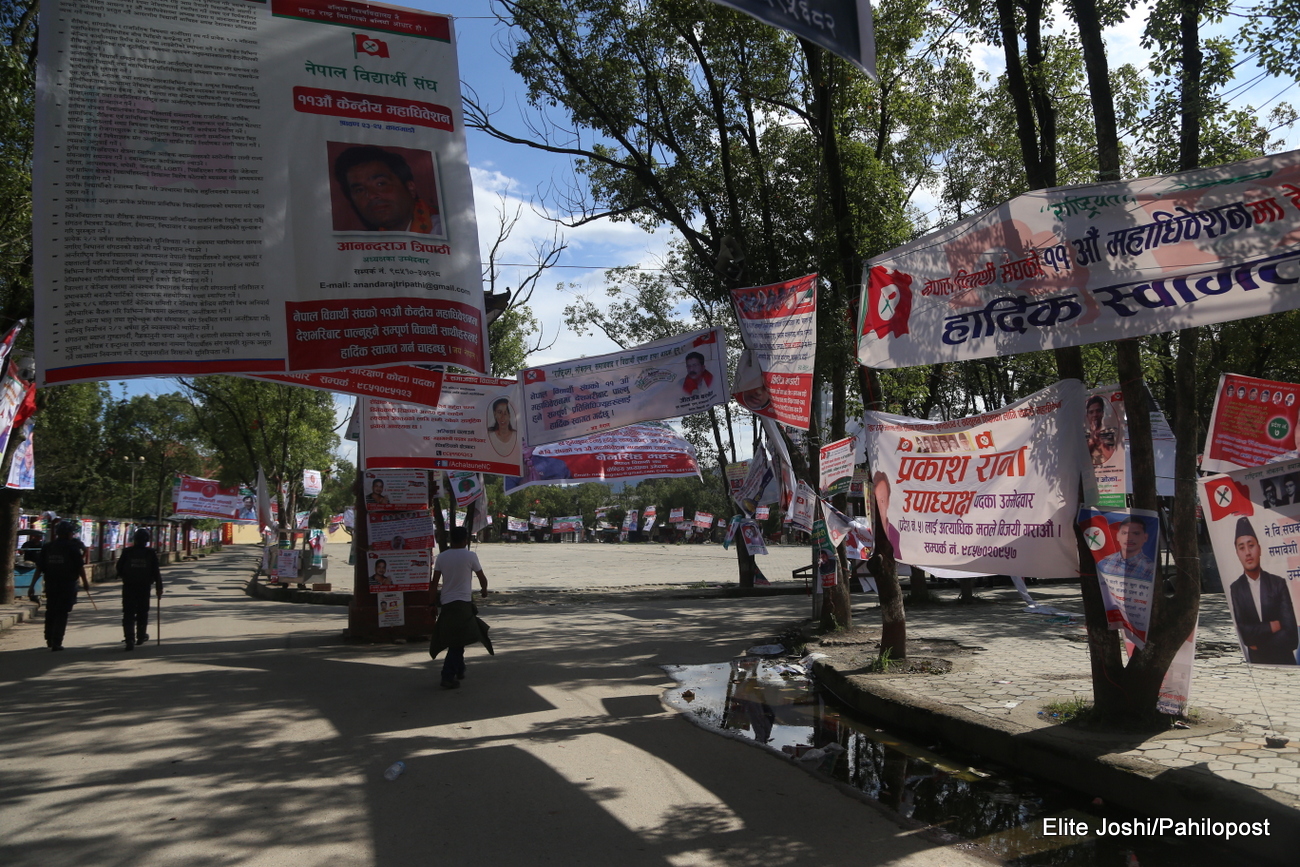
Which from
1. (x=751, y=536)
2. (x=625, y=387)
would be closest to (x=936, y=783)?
(x=625, y=387)

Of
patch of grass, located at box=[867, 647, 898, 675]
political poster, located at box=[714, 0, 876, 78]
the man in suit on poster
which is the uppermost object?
political poster, located at box=[714, 0, 876, 78]

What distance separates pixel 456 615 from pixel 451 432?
146 inches

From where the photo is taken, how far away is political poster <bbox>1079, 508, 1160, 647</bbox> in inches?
224

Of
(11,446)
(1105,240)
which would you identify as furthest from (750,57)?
(11,446)

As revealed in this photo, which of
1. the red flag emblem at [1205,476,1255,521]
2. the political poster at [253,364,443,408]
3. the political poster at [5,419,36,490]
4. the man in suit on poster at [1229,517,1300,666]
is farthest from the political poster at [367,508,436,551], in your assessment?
the man in suit on poster at [1229,517,1300,666]

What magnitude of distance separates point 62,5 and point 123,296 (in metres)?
1.91

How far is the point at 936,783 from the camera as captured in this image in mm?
5773

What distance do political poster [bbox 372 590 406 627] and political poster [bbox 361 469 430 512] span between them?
1.26 metres

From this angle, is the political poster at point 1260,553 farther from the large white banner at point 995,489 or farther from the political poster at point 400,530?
the political poster at point 400,530

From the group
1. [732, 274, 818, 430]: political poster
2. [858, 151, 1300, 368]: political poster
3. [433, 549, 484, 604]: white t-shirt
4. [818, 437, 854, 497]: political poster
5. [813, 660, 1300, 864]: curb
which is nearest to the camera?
[813, 660, 1300, 864]: curb

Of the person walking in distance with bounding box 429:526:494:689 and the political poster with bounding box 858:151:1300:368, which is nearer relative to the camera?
the political poster with bounding box 858:151:1300:368

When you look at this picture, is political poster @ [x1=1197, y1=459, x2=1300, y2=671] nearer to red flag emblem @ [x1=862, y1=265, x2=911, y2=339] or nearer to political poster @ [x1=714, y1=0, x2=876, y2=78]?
red flag emblem @ [x1=862, y1=265, x2=911, y2=339]

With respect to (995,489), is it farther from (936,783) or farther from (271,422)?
(271,422)

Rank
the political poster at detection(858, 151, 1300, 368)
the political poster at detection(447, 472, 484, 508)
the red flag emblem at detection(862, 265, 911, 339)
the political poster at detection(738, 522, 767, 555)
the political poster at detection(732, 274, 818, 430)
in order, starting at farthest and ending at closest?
the political poster at detection(738, 522, 767, 555), the political poster at detection(447, 472, 484, 508), the political poster at detection(732, 274, 818, 430), the red flag emblem at detection(862, 265, 911, 339), the political poster at detection(858, 151, 1300, 368)
